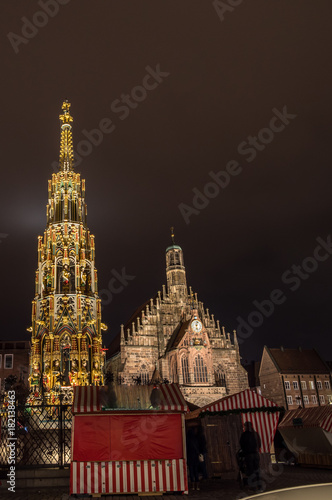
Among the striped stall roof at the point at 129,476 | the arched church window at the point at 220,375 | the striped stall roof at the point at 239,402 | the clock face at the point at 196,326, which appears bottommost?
the striped stall roof at the point at 129,476

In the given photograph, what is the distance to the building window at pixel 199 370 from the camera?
152 feet

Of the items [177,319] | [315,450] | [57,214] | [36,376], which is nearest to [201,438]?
[315,450]

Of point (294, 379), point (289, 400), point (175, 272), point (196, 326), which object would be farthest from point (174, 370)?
point (294, 379)

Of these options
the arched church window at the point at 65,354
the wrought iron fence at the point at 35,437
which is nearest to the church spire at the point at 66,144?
the arched church window at the point at 65,354

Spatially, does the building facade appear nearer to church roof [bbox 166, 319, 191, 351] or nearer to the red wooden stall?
church roof [bbox 166, 319, 191, 351]

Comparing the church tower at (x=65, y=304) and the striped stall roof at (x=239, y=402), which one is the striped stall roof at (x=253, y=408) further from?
the church tower at (x=65, y=304)

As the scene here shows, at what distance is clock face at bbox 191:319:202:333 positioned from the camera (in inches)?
1896

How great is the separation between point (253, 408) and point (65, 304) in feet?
70.0

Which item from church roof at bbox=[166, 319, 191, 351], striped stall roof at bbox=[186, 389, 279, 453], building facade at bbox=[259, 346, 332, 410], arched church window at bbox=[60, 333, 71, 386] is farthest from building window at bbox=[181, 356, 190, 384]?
striped stall roof at bbox=[186, 389, 279, 453]

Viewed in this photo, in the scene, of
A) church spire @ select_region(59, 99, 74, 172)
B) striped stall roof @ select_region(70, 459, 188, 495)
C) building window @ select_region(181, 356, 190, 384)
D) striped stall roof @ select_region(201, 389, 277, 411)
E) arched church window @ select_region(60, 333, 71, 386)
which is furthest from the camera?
building window @ select_region(181, 356, 190, 384)

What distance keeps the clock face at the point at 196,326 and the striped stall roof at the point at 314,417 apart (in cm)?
2703

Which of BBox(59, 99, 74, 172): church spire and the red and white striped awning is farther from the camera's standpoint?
BBox(59, 99, 74, 172): church spire

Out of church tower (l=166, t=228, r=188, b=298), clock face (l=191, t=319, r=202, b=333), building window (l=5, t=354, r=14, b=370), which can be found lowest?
building window (l=5, t=354, r=14, b=370)

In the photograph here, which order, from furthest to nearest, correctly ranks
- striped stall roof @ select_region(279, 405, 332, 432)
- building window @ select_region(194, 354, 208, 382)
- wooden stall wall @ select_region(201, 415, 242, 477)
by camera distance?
building window @ select_region(194, 354, 208, 382), striped stall roof @ select_region(279, 405, 332, 432), wooden stall wall @ select_region(201, 415, 242, 477)
